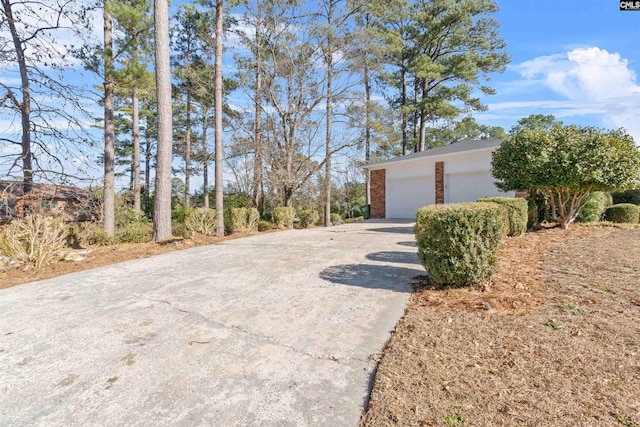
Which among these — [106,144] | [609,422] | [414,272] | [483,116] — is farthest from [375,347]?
[483,116]

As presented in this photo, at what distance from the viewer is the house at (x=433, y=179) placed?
11.1 meters

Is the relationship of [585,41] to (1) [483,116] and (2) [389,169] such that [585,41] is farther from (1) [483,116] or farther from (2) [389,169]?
(1) [483,116]

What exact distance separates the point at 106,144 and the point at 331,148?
28.0 feet

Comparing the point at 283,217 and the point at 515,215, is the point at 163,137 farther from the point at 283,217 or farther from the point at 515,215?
the point at 515,215

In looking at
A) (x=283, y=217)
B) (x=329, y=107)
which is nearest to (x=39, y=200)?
(x=283, y=217)

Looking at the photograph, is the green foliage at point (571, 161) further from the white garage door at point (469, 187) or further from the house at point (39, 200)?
the house at point (39, 200)

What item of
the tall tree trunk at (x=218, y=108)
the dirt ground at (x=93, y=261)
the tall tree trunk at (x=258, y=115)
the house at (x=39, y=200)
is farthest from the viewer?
the tall tree trunk at (x=258, y=115)

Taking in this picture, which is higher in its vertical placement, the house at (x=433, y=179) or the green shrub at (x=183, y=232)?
the house at (x=433, y=179)

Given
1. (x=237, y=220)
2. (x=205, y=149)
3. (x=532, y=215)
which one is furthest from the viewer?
(x=205, y=149)

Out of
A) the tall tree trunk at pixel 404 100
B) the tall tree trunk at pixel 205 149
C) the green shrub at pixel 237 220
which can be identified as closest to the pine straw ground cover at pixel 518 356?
the green shrub at pixel 237 220

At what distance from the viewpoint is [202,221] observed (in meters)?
9.10

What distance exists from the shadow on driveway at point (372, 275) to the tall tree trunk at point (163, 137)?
5550 millimetres

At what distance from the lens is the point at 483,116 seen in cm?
1959

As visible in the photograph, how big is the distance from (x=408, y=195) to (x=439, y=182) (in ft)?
5.35
